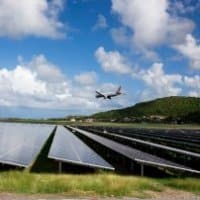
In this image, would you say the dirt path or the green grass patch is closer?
the dirt path

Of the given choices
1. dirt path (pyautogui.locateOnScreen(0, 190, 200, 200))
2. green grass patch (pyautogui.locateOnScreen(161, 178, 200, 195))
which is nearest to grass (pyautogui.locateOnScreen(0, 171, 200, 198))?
green grass patch (pyautogui.locateOnScreen(161, 178, 200, 195))

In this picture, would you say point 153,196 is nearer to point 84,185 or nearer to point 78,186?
point 84,185

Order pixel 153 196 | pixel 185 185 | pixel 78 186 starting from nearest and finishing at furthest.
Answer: pixel 153 196 < pixel 78 186 < pixel 185 185

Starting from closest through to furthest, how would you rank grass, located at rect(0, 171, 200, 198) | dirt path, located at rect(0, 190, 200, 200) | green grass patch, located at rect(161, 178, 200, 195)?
dirt path, located at rect(0, 190, 200, 200) < grass, located at rect(0, 171, 200, 198) < green grass patch, located at rect(161, 178, 200, 195)

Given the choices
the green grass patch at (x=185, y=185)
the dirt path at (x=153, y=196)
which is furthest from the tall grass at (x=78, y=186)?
the green grass patch at (x=185, y=185)

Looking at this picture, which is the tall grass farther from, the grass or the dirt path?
the dirt path

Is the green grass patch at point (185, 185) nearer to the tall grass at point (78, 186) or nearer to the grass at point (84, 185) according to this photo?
the grass at point (84, 185)

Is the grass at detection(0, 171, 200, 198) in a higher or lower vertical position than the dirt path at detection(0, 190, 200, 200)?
higher

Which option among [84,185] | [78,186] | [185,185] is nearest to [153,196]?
[84,185]

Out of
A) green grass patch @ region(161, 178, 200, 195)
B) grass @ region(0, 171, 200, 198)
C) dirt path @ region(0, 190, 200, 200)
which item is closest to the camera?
dirt path @ region(0, 190, 200, 200)
